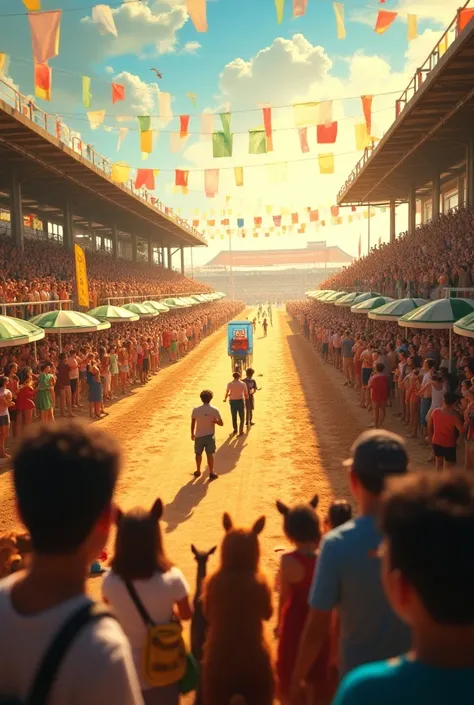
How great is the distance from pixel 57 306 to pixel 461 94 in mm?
17220

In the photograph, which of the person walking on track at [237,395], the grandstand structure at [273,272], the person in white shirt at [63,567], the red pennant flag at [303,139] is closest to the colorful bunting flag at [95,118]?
the red pennant flag at [303,139]

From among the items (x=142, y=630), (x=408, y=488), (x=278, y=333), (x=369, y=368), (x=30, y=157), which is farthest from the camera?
(x=278, y=333)

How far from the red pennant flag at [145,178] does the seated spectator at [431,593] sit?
116 feet

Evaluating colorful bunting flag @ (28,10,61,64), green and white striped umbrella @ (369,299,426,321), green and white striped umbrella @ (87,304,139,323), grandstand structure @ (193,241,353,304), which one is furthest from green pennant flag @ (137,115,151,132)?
grandstand structure @ (193,241,353,304)

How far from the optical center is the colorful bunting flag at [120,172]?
31.0 m

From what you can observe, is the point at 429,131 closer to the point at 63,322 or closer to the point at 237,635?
the point at 63,322

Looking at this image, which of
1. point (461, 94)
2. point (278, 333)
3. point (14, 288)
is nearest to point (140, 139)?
point (14, 288)

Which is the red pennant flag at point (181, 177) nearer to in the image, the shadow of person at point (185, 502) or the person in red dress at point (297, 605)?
the shadow of person at point (185, 502)

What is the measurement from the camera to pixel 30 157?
2558 centimetres

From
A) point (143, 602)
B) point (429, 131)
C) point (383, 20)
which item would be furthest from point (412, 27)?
point (143, 602)

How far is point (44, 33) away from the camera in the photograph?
16641mm

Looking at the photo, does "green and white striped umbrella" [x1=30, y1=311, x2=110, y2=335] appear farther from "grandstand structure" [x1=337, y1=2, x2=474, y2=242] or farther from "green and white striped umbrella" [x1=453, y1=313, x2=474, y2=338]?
"grandstand structure" [x1=337, y1=2, x2=474, y2=242]

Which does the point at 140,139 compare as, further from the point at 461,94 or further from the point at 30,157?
the point at 461,94

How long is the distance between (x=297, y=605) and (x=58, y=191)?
35823 mm
